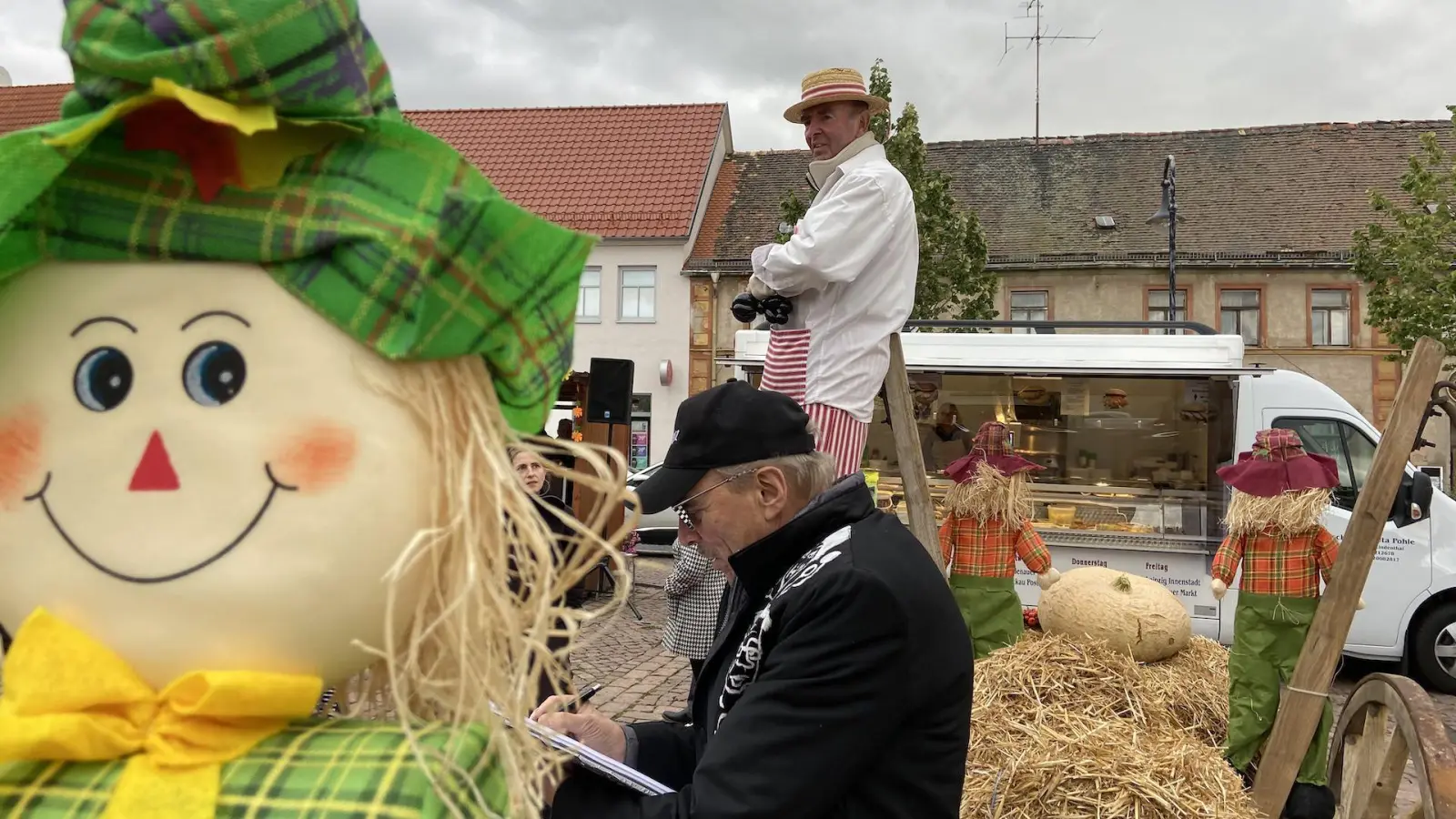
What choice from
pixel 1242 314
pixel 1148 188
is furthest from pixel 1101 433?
pixel 1148 188

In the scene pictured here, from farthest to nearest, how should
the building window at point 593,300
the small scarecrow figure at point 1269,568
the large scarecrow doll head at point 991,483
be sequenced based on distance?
the building window at point 593,300 → the large scarecrow doll head at point 991,483 → the small scarecrow figure at point 1269,568

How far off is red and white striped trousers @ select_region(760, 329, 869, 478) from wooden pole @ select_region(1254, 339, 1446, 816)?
5.34ft

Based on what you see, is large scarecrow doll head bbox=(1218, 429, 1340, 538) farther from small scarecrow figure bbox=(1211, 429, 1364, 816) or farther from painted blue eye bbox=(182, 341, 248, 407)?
painted blue eye bbox=(182, 341, 248, 407)

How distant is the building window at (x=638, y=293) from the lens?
21000mm

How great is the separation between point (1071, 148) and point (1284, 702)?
21.5 meters

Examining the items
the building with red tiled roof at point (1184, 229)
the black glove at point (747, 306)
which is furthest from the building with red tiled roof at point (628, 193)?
the black glove at point (747, 306)

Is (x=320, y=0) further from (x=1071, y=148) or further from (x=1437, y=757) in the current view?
(x=1071, y=148)

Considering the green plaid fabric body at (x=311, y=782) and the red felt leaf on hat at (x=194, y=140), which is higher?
the red felt leaf on hat at (x=194, y=140)

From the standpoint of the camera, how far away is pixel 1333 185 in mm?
20938

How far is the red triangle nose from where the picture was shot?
3.29 ft

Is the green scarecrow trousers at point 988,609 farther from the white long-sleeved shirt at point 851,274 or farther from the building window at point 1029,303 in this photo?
the building window at point 1029,303

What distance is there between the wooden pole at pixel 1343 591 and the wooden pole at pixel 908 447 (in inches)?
53.0

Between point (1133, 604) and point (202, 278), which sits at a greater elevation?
point (202, 278)

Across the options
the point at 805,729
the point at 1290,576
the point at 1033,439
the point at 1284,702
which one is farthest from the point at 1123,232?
the point at 805,729
